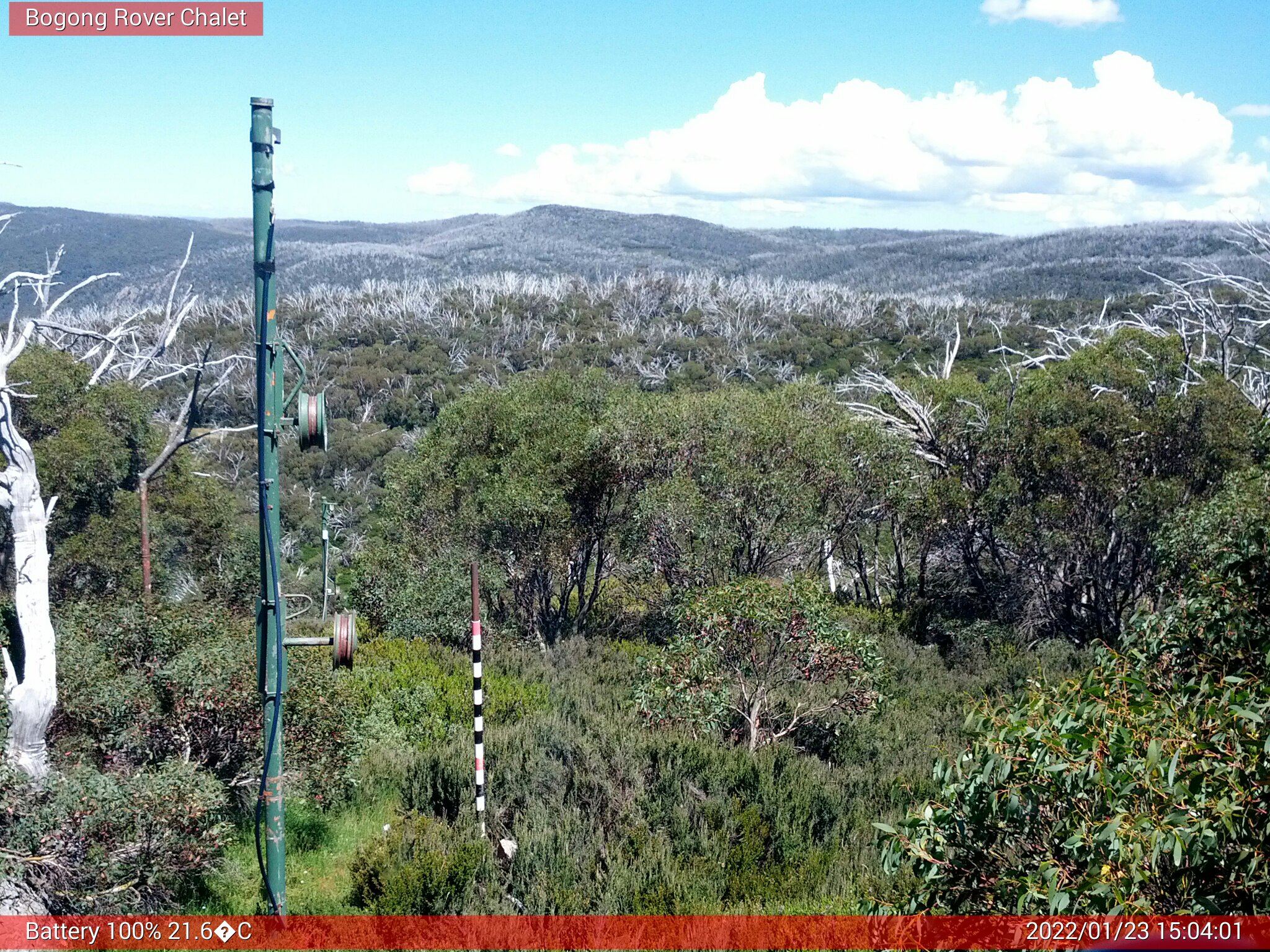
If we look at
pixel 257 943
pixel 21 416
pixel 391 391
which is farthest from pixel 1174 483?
pixel 391 391

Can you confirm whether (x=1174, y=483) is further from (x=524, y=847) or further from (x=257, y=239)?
(x=257, y=239)

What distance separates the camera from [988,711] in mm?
4039

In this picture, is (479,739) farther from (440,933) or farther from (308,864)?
(308,864)

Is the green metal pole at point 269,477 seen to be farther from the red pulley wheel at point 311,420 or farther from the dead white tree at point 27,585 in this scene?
the dead white tree at point 27,585

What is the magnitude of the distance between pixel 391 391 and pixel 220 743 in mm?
44865

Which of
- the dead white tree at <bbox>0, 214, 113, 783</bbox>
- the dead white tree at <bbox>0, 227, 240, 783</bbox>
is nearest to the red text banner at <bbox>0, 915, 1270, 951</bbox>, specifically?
the dead white tree at <bbox>0, 227, 240, 783</bbox>

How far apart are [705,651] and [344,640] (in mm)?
5365

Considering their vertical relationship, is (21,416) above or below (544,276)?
below

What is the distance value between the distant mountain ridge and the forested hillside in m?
46.1

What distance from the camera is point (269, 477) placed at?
5512 mm

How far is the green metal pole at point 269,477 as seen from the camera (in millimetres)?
5352

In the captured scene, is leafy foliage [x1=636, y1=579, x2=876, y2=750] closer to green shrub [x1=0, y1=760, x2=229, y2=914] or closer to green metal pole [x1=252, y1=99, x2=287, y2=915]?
green shrub [x1=0, y1=760, x2=229, y2=914]

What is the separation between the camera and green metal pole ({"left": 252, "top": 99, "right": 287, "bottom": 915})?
535cm

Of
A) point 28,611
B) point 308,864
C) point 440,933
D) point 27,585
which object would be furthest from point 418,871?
point 27,585
